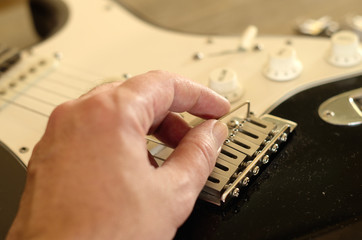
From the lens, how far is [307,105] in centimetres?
82

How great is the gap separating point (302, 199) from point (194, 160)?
0.19 metres

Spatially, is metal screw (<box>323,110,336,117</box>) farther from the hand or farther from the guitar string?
the guitar string

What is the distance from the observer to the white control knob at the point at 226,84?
82cm

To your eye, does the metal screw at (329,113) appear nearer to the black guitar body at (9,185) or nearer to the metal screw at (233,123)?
the metal screw at (233,123)

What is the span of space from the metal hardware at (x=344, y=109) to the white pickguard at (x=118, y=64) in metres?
0.06

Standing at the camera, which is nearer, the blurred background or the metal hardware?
the metal hardware

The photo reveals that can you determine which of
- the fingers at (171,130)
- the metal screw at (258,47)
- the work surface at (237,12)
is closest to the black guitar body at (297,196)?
the fingers at (171,130)

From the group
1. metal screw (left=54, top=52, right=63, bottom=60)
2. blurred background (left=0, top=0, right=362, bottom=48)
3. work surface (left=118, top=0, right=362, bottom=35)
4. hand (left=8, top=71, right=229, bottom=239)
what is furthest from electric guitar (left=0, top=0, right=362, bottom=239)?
work surface (left=118, top=0, right=362, bottom=35)

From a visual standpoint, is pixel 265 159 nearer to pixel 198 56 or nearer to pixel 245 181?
pixel 245 181

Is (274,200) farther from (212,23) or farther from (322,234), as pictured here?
(212,23)

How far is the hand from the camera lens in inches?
18.3

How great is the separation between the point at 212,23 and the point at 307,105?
2.91ft

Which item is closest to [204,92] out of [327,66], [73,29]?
[327,66]

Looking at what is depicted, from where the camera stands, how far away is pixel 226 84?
822 mm
